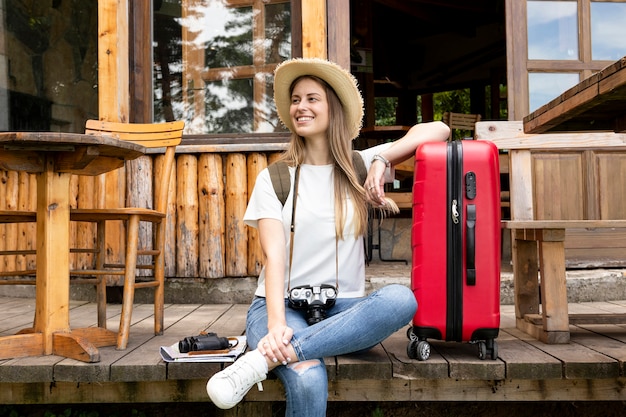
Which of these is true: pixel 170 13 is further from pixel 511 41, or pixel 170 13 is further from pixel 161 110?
pixel 511 41

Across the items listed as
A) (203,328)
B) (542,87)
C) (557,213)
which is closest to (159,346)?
(203,328)

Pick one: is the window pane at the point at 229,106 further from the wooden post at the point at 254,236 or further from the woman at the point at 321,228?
the woman at the point at 321,228

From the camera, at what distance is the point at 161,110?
432 cm

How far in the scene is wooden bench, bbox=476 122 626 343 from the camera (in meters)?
2.57

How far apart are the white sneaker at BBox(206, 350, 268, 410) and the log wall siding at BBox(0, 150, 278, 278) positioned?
206 centimetres

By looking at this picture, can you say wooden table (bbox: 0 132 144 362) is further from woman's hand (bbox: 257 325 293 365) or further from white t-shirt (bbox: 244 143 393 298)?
woman's hand (bbox: 257 325 293 365)

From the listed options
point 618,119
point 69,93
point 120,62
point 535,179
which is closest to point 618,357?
point 618,119

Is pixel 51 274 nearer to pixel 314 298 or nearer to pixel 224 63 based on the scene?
pixel 314 298

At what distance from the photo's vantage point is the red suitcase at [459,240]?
2.13 meters

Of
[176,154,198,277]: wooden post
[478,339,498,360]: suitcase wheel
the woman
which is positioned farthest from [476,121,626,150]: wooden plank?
[176,154,198,277]: wooden post

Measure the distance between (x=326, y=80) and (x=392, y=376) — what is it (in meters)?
1.13

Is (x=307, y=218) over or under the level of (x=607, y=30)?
under

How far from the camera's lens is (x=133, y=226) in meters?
2.68

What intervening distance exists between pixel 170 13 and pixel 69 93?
204 centimetres
